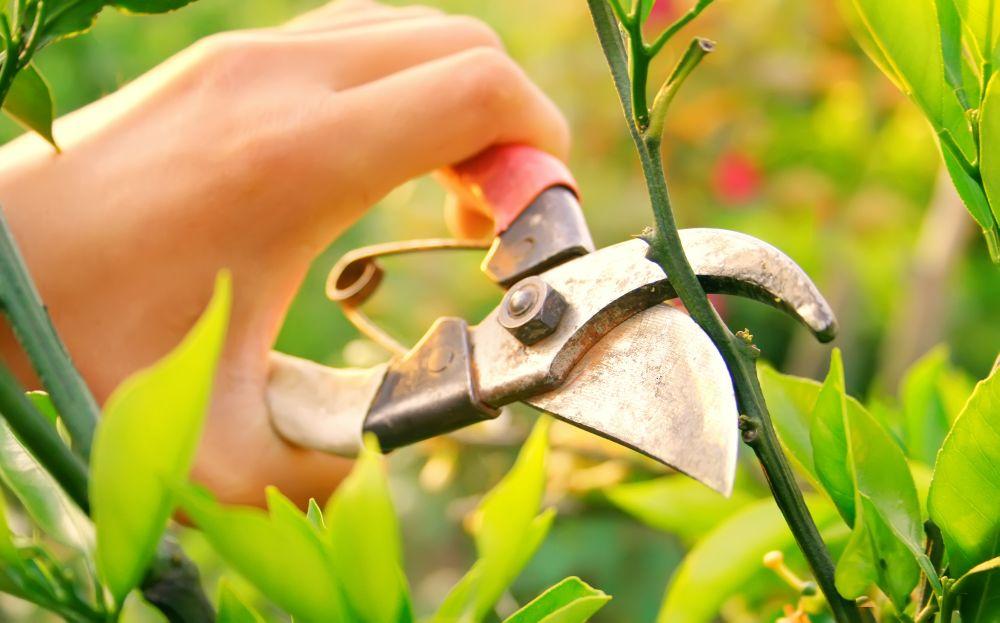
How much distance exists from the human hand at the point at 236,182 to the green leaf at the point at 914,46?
0.25 metres

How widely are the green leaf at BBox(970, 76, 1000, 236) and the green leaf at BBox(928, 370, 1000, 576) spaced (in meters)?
0.05

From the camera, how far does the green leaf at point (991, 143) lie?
28 cm

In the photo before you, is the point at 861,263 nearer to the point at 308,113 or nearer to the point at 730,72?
the point at 730,72

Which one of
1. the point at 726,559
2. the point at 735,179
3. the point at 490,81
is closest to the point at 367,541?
the point at 726,559

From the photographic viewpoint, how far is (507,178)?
0.52 m

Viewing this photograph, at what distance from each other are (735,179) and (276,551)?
5.02 feet

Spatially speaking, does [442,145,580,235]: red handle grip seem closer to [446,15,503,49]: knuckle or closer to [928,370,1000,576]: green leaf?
[446,15,503,49]: knuckle

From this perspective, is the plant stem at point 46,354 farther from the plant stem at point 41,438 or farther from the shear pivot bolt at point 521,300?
the shear pivot bolt at point 521,300

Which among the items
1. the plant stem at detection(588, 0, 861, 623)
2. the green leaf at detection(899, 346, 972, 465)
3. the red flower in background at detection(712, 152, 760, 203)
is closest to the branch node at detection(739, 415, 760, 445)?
the plant stem at detection(588, 0, 861, 623)

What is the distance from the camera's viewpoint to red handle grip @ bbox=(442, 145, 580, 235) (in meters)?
0.50

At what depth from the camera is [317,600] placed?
240 millimetres

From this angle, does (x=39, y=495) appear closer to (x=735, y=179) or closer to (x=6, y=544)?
(x=6, y=544)

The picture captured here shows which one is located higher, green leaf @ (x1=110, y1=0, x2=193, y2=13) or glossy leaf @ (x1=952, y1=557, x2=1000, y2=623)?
green leaf @ (x1=110, y1=0, x2=193, y2=13)

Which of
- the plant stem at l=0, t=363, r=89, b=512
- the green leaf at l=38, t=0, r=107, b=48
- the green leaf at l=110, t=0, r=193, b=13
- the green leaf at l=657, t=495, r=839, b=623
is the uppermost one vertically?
the green leaf at l=38, t=0, r=107, b=48
